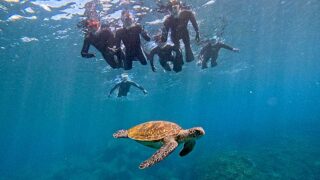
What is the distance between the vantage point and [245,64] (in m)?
42.3

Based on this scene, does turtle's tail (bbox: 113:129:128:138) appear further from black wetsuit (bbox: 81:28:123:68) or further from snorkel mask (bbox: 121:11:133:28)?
snorkel mask (bbox: 121:11:133:28)

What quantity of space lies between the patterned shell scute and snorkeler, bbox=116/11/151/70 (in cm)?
553

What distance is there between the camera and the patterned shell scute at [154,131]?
562 cm

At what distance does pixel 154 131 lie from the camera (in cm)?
585

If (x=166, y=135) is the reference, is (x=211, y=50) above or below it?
above

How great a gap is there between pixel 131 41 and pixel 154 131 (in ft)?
20.2

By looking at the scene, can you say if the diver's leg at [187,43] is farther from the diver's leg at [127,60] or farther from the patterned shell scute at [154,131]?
the patterned shell scute at [154,131]

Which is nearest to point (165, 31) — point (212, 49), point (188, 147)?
point (212, 49)

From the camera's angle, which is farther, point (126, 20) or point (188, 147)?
point (126, 20)

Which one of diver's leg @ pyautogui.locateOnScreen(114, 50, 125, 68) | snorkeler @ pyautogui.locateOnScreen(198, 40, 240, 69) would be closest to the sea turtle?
diver's leg @ pyautogui.locateOnScreen(114, 50, 125, 68)

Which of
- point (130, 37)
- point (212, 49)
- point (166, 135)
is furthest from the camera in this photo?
point (212, 49)

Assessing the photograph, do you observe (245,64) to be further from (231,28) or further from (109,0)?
(109,0)

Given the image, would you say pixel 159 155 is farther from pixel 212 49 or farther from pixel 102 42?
pixel 212 49

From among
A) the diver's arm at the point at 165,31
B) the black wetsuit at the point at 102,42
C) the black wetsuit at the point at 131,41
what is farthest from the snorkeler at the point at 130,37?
the diver's arm at the point at 165,31
